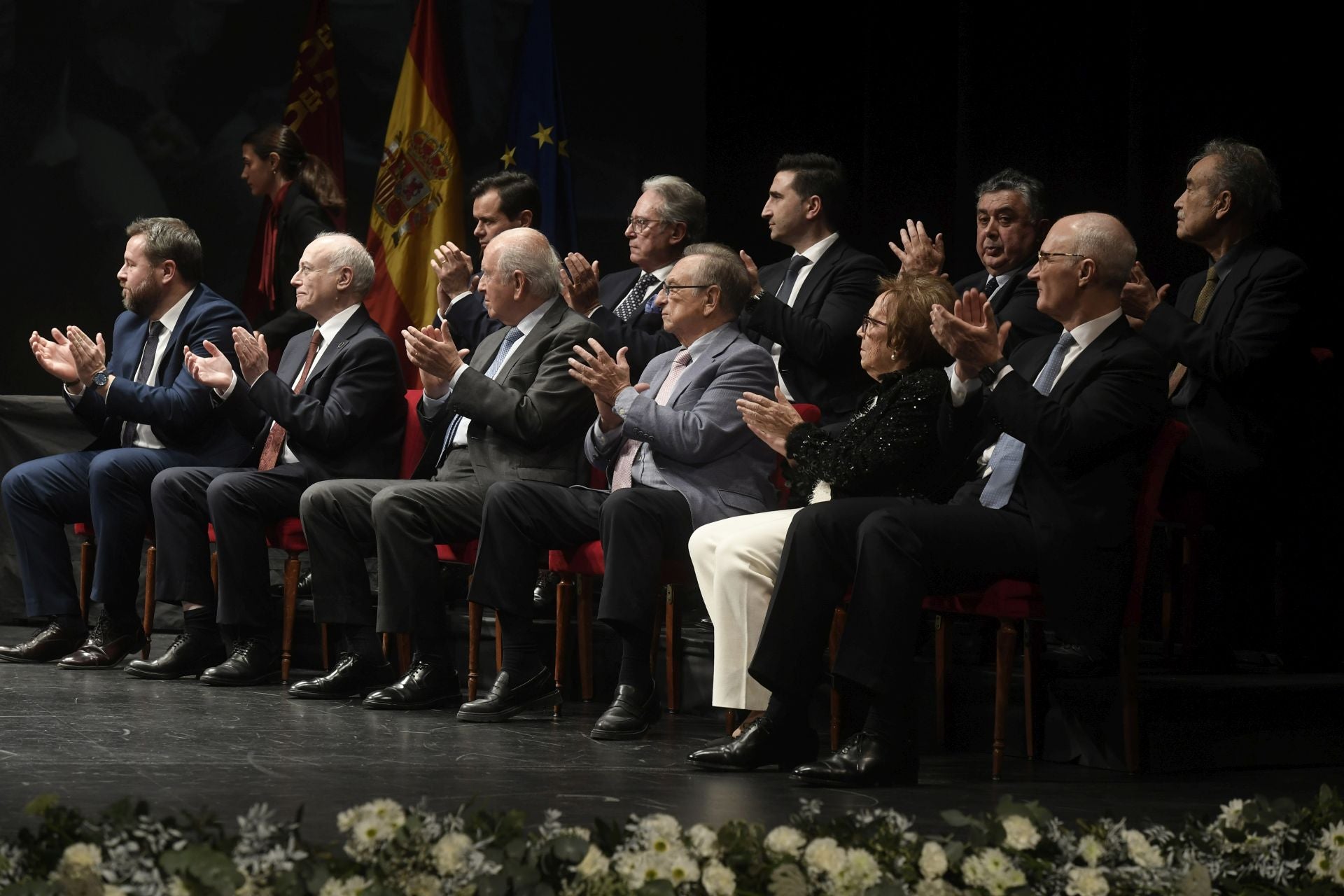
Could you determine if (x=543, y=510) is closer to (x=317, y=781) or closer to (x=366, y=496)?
(x=366, y=496)

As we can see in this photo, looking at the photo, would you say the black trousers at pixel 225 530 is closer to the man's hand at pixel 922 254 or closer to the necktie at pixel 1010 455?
the man's hand at pixel 922 254

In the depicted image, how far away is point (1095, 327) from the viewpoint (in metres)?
3.58

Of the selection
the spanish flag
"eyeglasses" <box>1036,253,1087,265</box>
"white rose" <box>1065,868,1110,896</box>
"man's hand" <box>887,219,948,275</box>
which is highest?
the spanish flag

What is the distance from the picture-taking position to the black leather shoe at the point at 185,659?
4.68m

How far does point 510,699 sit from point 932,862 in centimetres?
206

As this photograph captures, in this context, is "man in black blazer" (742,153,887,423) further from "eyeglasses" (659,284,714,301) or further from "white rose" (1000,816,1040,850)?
"white rose" (1000,816,1040,850)

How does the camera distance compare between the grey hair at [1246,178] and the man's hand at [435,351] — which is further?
the man's hand at [435,351]

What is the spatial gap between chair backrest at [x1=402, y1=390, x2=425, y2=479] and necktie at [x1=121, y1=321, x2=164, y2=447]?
934 millimetres

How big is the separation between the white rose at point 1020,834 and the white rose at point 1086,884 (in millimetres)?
75

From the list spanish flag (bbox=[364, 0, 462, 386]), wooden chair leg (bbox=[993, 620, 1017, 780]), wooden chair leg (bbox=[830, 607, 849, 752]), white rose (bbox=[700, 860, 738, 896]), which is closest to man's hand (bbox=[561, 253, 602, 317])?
wooden chair leg (bbox=[830, 607, 849, 752])

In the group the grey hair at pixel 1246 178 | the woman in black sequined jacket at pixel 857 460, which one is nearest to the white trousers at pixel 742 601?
the woman in black sequined jacket at pixel 857 460

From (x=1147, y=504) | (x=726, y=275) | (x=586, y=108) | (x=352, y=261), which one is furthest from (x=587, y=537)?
(x=586, y=108)

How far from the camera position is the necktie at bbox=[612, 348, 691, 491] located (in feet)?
13.6

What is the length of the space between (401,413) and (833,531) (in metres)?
1.82
